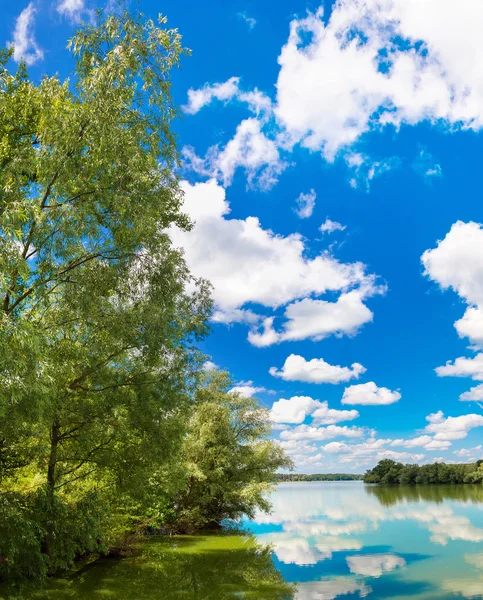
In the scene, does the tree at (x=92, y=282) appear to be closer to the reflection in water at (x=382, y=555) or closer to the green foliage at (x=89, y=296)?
the green foliage at (x=89, y=296)

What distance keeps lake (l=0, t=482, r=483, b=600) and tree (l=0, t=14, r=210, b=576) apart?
3.43 metres

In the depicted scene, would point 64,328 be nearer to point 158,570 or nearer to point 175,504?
point 158,570

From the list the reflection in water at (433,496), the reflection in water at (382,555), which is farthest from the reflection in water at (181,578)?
the reflection in water at (433,496)

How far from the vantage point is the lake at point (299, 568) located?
1331cm

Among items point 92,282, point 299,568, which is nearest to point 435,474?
point 299,568

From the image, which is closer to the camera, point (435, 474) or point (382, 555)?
point (382, 555)

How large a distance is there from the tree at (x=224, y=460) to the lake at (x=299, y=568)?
6.63 feet

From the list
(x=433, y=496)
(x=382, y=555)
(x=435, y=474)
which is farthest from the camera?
(x=435, y=474)

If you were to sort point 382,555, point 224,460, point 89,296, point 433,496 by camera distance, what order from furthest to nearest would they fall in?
point 433,496
point 224,460
point 382,555
point 89,296

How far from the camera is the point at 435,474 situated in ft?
319

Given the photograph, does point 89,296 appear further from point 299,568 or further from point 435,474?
point 435,474

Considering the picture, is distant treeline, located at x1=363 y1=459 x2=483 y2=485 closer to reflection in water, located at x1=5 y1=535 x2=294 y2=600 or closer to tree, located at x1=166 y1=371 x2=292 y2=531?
tree, located at x1=166 y1=371 x2=292 y2=531

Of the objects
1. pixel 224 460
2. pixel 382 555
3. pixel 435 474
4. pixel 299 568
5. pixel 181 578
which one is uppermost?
pixel 224 460

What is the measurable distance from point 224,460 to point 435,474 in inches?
3430
